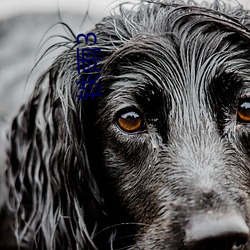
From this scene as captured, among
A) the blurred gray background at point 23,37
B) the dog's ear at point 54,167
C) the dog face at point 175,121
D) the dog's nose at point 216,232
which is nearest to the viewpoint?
the dog's nose at point 216,232

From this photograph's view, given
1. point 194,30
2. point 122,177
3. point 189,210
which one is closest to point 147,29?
point 194,30

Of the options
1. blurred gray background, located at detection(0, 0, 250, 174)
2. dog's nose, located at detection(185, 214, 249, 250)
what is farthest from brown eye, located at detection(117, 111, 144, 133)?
blurred gray background, located at detection(0, 0, 250, 174)

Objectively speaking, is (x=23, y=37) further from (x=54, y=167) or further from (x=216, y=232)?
(x=216, y=232)

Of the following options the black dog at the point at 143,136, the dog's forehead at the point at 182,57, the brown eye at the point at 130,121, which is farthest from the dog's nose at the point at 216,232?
the dog's forehead at the point at 182,57

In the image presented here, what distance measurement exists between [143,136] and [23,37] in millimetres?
1695

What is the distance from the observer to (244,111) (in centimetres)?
313

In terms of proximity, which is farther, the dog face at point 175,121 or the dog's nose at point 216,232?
the dog face at point 175,121

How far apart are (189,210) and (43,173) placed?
885 millimetres

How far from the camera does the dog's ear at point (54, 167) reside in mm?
3318

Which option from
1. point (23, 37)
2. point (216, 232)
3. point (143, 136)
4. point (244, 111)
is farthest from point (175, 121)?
point (23, 37)

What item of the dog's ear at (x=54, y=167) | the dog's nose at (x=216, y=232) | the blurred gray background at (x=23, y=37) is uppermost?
the blurred gray background at (x=23, y=37)

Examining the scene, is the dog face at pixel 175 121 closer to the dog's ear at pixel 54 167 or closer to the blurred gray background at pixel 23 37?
the dog's ear at pixel 54 167

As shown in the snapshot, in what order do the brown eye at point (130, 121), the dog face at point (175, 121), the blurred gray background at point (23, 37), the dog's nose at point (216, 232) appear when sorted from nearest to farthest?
the dog's nose at point (216, 232) → the dog face at point (175, 121) → the brown eye at point (130, 121) → the blurred gray background at point (23, 37)

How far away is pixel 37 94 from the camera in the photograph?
3496 mm
